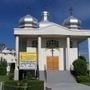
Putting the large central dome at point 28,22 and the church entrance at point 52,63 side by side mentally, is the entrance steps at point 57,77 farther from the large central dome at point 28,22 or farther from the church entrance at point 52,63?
the large central dome at point 28,22

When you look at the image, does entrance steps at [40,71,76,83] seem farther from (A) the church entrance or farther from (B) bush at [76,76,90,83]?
(A) the church entrance

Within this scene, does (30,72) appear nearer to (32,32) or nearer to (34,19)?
(32,32)

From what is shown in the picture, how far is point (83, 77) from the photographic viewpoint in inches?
1610

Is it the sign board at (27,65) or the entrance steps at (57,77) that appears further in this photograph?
the sign board at (27,65)

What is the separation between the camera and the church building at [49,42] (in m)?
45.5

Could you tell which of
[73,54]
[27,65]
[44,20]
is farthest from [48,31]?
[44,20]

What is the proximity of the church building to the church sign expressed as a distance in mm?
340

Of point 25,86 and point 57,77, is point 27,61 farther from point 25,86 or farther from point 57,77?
point 25,86

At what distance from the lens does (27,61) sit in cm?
4266

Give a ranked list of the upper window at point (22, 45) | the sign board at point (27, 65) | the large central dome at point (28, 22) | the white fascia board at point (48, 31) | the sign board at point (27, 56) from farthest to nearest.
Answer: the large central dome at point (28, 22), the upper window at point (22, 45), the white fascia board at point (48, 31), the sign board at point (27, 56), the sign board at point (27, 65)

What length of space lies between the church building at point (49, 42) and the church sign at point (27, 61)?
1.12 feet

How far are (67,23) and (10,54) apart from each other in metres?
47.5

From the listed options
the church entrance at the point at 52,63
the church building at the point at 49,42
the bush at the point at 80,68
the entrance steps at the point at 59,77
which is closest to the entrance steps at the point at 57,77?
the entrance steps at the point at 59,77

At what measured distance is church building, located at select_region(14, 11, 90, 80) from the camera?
45531 mm
